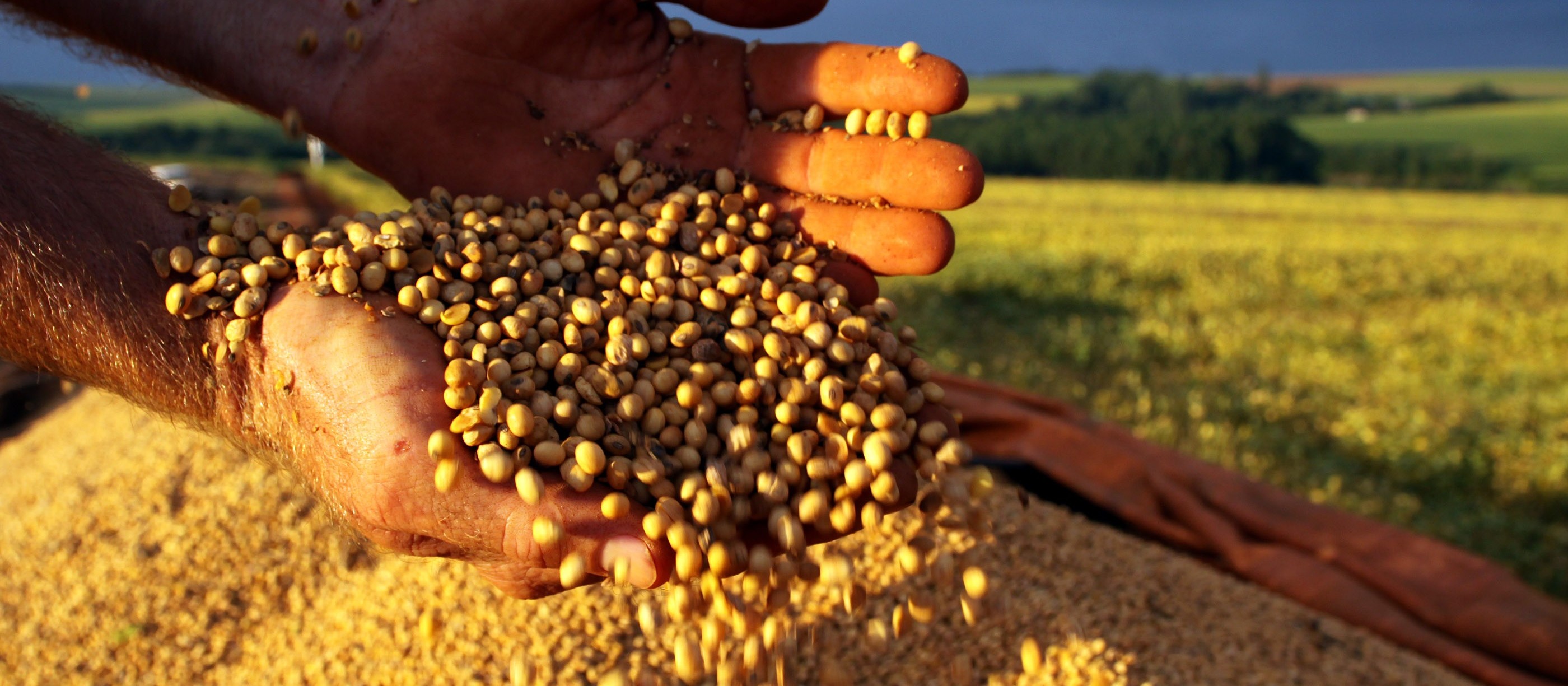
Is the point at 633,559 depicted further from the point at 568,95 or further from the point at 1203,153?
the point at 1203,153

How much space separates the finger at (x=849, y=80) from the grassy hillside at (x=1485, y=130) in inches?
1515

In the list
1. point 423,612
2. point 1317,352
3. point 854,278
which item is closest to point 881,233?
point 854,278

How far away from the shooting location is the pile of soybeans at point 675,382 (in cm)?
184

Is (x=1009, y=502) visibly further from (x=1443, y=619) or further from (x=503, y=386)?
(x=503, y=386)

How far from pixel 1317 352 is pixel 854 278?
22.0 ft

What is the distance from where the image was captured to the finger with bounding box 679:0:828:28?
2.44 metres

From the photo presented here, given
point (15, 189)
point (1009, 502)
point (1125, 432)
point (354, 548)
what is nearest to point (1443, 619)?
point (1125, 432)

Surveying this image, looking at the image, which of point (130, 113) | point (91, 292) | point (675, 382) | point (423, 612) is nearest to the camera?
point (91, 292)

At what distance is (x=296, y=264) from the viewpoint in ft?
6.73

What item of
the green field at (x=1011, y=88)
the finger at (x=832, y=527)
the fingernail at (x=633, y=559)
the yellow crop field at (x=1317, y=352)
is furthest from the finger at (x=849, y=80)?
the green field at (x=1011, y=88)

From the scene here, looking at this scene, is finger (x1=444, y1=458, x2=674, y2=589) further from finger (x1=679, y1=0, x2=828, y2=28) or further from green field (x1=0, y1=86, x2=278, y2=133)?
green field (x1=0, y1=86, x2=278, y2=133)

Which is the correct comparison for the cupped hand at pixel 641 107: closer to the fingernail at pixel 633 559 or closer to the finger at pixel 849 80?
the finger at pixel 849 80

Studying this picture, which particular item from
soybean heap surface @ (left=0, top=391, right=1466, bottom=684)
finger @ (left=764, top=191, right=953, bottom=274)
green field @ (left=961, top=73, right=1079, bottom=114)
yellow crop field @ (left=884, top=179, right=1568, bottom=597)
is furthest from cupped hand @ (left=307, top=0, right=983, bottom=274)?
green field @ (left=961, top=73, right=1079, bottom=114)

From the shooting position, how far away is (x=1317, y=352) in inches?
304
